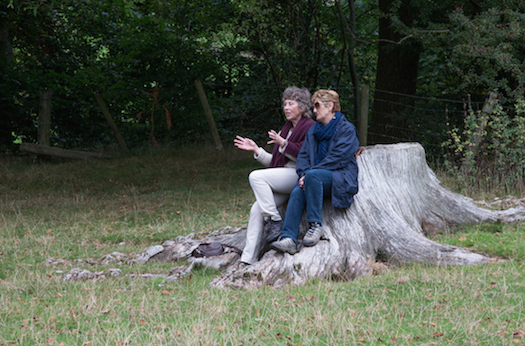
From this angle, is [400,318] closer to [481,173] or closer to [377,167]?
[377,167]

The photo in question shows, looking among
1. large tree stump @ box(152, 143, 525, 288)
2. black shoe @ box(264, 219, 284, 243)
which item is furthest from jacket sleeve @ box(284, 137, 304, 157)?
black shoe @ box(264, 219, 284, 243)

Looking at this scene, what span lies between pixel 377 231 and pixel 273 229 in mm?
1060

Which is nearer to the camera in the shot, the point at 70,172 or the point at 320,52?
the point at 70,172

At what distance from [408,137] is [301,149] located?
668 centimetres

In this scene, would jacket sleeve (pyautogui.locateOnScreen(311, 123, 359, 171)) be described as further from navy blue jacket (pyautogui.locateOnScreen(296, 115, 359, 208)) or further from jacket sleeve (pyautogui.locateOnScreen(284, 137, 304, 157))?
jacket sleeve (pyautogui.locateOnScreen(284, 137, 304, 157))

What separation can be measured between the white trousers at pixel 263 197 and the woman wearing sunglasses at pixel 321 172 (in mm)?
192

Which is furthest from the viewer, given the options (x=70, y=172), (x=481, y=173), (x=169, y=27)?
(x=169, y=27)

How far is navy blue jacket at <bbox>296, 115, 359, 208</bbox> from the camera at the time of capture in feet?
17.1

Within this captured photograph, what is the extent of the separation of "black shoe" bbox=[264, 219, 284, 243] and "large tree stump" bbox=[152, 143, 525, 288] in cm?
44

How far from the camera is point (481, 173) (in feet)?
28.1

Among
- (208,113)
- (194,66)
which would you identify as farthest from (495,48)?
(194,66)

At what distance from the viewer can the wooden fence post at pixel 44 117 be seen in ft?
44.5

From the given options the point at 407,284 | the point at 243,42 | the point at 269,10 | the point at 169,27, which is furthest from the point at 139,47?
the point at 407,284

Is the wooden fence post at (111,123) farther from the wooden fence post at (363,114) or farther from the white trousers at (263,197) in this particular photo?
the white trousers at (263,197)
